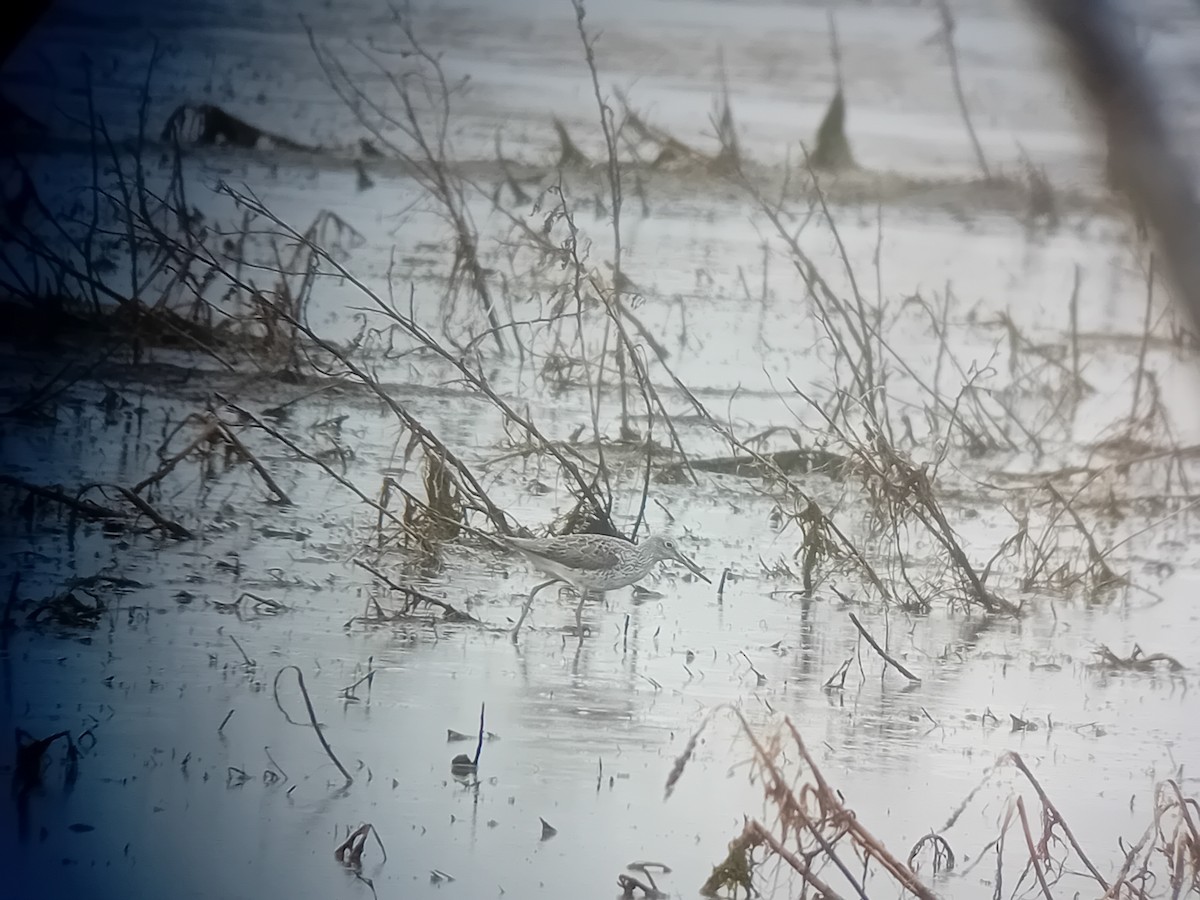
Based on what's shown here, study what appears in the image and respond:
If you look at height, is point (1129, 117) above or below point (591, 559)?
above

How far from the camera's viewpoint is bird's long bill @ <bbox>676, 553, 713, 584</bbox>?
1.90 m

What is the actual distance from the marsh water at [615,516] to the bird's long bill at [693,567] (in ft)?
0.08

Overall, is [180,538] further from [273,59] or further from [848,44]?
[848,44]

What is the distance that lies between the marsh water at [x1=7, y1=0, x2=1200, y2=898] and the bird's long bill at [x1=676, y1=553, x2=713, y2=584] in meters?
0.02

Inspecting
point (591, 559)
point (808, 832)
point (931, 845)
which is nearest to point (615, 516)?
point (591, 559)

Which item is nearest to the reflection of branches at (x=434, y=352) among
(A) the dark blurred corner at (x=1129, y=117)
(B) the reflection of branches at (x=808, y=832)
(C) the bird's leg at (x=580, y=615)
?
(C) the bird's leg at (x=580, y=615)

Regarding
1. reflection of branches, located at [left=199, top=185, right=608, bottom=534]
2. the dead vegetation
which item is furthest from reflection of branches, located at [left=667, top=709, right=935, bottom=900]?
reflection of branches, located at [left=199, top=185, right=608, bottom=534]

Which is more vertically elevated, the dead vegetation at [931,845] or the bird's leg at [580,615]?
the bird's leg at [580,615]

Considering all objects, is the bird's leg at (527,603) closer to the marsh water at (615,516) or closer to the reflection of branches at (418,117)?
the marsh water at (615,516)

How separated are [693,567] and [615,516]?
15cm

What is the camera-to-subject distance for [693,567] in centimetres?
190

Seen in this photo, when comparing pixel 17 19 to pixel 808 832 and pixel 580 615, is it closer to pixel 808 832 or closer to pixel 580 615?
pixel 580 615

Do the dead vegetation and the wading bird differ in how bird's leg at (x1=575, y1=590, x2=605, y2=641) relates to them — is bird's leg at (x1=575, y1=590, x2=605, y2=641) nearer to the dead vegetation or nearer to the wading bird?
the wading bird

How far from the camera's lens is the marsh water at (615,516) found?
180 centimetres
